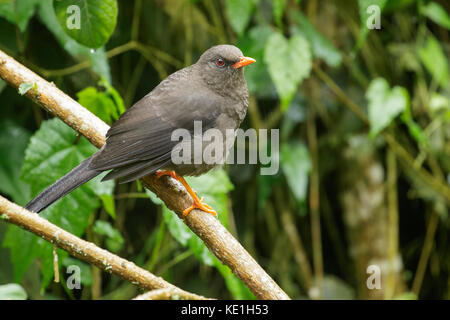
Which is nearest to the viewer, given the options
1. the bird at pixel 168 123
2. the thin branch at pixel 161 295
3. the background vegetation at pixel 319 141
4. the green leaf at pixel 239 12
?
the thin branch at pixel 161 295

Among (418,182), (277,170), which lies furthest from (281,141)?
(418,182)

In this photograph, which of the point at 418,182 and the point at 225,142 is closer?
the point at 225,142

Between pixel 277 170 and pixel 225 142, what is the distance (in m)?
1.69

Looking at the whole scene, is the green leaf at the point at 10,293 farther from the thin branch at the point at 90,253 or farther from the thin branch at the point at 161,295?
the thin branch at the point at 161,295

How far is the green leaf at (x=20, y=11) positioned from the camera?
2715 mm

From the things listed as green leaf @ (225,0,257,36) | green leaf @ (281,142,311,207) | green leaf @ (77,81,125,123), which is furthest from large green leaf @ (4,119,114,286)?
green leaf @ (281,142,311,207)

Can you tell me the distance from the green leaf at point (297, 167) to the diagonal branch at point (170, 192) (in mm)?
1601

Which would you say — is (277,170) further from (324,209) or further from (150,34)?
(150,34)

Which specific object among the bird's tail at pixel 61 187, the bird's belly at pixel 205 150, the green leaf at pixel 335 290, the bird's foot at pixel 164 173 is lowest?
the green leaf at pixel 335 290

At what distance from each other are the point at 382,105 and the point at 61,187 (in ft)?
7.53

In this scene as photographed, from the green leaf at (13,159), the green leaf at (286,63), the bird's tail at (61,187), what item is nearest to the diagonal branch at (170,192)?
the bird's tail at (61,187)

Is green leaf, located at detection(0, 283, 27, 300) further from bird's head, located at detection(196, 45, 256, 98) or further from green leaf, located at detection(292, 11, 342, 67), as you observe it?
green leaf, located at detection(292, 11, 342, 67)

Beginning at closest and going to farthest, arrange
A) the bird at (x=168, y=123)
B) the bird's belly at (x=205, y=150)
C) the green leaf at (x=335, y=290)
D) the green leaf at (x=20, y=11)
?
the bird at (x=168, y=123), the bird's belly at (x=205, y=150), the green leaf at (x=20, y=11), the green leaf at (x=335, y=290)

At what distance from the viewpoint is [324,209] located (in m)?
4.58
